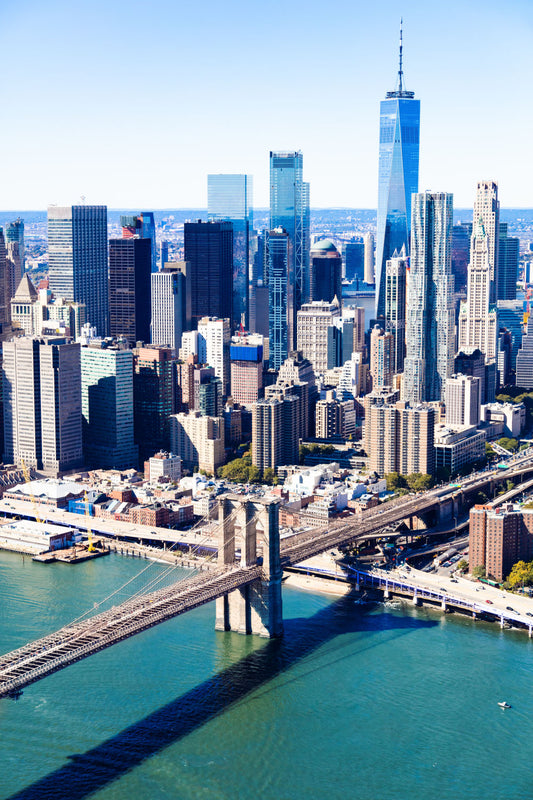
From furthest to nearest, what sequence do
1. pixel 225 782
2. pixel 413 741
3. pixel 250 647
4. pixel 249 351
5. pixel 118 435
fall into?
pixel 249 351
pixel 118 435
pixel 250 647
pixel 413 741
pixel 225 782

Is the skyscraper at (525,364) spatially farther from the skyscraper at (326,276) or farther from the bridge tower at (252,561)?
the bridge tower at (252,561)

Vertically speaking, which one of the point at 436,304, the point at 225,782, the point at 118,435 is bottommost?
the point at 225,782

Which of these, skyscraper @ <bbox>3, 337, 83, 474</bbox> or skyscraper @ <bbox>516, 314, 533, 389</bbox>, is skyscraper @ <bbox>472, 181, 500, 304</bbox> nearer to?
skyscraper @ <bbox>516, 314, 533, 389</bbox>

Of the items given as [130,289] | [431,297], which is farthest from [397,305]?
[130,289]

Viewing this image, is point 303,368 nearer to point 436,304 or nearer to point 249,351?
point 249,351

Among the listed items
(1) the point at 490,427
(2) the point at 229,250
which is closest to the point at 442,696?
(1) the point at 490,427

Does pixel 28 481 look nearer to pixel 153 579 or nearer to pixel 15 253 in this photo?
pixel 153 579
